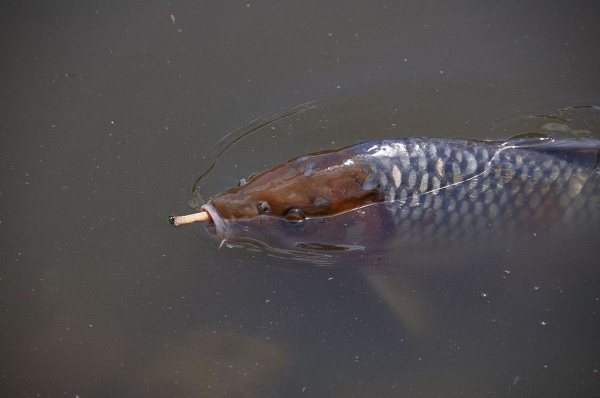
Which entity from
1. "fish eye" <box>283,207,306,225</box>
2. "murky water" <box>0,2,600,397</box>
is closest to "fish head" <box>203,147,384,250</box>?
"fish eye" <box>283,207,306,225</box>

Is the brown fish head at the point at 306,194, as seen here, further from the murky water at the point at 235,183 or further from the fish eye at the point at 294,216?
the murky water at the point at 235,183

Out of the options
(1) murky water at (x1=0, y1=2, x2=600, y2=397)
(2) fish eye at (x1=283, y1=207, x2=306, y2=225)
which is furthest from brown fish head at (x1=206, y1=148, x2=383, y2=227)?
(1) murky water at (x1=0, y1=2, x2=600, y2=397)

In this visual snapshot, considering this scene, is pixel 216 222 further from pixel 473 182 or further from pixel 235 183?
pixel 473 182

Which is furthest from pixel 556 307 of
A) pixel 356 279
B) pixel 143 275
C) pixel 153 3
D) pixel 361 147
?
pixel 153 3

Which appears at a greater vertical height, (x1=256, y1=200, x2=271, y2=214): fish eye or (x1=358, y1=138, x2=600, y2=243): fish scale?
(x1=256, y1=200, x2=271, y2=214): fish eye

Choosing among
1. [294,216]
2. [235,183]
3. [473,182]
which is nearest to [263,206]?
[294,216]

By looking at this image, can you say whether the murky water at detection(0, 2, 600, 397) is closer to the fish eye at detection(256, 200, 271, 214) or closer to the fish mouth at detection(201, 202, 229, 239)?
the fish mouth at detection(201, 202, 229, 239)

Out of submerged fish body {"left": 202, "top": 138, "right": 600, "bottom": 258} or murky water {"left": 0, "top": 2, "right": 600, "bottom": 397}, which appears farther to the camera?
submerged fish body {"left": 202, "top": 138, "right": 600, "bottom": 258}
